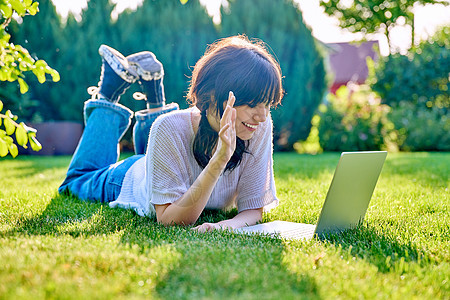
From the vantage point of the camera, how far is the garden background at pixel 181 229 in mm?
1471

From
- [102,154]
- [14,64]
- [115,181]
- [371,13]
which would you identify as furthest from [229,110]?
[371,13]

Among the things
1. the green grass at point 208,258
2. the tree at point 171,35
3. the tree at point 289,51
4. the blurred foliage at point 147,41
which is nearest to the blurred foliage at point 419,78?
the tree at point 289,51

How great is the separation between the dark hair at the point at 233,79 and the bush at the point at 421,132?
8.94 meters

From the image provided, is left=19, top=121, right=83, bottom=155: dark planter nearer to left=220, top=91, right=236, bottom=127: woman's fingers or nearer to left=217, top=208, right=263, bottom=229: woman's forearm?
left=217, top=208, right=263, bottom=229: woman's forearm

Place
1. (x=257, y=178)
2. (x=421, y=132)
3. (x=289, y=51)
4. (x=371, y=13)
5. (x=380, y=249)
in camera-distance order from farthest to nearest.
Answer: (x=371, y=13), (x=421, y=132), (x=289, y=51), (x=257, y=178), (x=380, y=249)

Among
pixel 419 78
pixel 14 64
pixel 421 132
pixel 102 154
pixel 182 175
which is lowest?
pixel 421 132

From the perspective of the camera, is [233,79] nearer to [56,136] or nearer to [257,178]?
A: [257,178]

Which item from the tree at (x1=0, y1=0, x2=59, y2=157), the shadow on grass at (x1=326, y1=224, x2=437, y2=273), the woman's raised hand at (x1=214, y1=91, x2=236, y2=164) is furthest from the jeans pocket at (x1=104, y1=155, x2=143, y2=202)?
the shadow on grass at (x1=326, y1=224, x2=437, y2=273)

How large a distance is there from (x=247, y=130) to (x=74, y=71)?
278 inches

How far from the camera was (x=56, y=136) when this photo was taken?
8.35 m

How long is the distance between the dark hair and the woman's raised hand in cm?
11

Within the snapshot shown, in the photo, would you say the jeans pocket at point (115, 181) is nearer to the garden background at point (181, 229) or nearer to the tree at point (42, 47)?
the garden background at point (181, 229)

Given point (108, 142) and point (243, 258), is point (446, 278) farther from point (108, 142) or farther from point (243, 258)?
point (108, 142)

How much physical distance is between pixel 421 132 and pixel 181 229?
9.46 m
